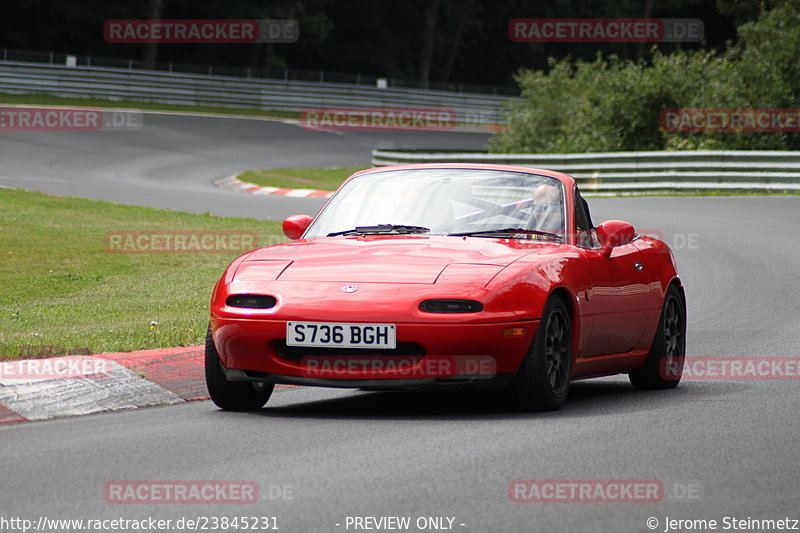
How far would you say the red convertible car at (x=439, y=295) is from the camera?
6.57 metres

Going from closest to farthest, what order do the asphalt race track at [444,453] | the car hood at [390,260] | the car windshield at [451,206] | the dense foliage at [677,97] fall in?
the asphalt race track at [444,453] < the car hood at [390,260] < the car windshield at [451,206] < the dense foliage at [677,97]

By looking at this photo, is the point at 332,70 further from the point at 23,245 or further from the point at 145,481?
the point at 145,481

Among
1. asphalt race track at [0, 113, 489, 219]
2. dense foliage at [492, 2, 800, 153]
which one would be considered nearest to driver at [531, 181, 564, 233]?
asphalt race track at [0, 113, 489, 219]

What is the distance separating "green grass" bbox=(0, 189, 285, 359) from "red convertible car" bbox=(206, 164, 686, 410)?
1.83 meters

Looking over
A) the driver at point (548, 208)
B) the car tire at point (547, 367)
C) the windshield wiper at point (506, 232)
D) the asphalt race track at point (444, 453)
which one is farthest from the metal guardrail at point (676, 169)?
the car tire at point (547, 367)

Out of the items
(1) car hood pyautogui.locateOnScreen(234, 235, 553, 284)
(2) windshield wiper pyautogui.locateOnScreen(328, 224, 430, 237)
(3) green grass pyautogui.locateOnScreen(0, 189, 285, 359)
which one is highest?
(2) windshield wiper pyautogui.locateOnScreen(328, 224, 430, 237)

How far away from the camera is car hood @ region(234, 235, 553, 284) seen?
Result: 6750 millimetres

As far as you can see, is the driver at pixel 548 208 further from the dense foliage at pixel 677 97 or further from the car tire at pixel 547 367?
the dense foliage at pixel 677 97

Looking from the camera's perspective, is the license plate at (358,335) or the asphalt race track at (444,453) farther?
the license plate at (358,335)

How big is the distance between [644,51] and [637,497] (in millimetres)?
76380

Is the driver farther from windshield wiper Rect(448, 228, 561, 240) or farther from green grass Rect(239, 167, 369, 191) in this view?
green grass Rect(239, 167, 369, 191)

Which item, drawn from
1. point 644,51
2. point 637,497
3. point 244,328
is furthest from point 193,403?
point 644,51

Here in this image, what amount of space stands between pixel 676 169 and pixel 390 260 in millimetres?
21976

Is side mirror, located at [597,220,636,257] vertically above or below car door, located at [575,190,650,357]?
above
